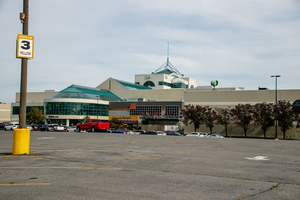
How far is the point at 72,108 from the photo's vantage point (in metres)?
96.7

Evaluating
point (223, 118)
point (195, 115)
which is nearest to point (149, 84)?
point (195, 115)

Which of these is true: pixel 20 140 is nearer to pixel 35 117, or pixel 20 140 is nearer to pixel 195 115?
pixel 195 115

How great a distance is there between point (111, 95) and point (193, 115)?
5253 cm

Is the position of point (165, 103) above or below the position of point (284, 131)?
above

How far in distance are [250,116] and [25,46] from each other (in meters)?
57.0

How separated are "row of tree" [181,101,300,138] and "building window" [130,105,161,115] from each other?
87.3 feet

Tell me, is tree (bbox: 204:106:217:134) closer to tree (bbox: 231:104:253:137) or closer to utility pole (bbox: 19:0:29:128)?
tree (bbox: 231:104:253:137)

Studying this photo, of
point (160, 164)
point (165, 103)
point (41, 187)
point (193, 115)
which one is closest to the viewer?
point (41, 187)

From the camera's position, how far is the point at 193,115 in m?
65.6

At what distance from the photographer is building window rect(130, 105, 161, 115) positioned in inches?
3711

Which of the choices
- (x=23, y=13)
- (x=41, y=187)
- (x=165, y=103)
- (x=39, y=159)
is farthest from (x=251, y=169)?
(x=165, y=103)

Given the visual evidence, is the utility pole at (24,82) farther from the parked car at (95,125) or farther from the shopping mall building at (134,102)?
the shopping mall building at (134,102)

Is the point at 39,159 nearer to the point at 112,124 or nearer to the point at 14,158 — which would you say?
the point at 14,158

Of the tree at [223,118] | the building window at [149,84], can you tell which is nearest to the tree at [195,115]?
the tree at [223,118]
